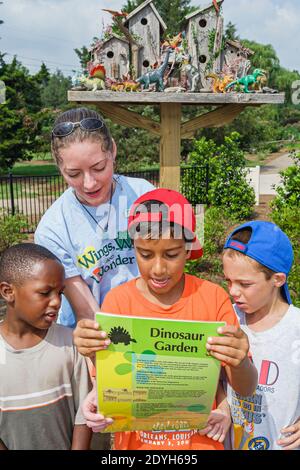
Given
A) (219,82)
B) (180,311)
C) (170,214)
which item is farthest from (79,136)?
(219,82)


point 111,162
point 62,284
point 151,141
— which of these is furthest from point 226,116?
point 151,141

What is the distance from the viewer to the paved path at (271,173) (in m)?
14.8

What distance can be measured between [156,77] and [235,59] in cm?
109

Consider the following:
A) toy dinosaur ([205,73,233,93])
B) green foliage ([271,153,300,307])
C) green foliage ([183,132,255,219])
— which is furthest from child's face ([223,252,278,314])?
green foliage ([183,132,255,219])

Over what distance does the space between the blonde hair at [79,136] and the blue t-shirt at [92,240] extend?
0.21m

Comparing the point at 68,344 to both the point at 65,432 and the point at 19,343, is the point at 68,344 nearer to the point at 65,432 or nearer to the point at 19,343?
the point at 19,343

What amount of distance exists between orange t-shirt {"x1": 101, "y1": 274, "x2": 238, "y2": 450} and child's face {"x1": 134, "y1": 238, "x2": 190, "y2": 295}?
76 millimetres

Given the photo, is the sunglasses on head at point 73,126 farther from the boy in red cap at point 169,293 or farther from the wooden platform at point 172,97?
the wooden platform at point 172,97

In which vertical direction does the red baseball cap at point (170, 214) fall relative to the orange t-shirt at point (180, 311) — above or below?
above

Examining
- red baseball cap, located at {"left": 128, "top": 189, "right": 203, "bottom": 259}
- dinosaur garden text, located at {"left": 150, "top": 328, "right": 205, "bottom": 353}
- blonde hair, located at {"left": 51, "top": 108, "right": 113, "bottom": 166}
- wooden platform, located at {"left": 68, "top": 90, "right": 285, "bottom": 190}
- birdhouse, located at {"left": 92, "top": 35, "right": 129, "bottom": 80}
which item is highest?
birdhouse, located at {"left": 92, "top": 35, "right": 129, "bottom": 80}

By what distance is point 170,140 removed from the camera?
16.8 ft

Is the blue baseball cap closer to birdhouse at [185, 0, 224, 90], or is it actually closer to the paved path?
birdhouse at [185, 0, 224, 90]

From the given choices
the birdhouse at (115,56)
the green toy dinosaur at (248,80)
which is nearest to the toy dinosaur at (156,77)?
the birdhouse at (115,56)

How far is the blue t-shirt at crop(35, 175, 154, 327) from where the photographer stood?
180 cm
